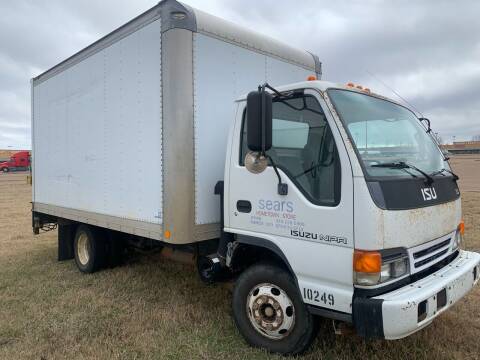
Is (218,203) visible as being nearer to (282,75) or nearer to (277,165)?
(277,165)

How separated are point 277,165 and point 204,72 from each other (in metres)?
1.37

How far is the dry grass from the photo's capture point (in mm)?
3574

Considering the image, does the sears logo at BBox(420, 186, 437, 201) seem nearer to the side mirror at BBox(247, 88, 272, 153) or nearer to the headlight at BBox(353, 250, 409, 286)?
the headlight at BBox(353, 250, 409, 286)

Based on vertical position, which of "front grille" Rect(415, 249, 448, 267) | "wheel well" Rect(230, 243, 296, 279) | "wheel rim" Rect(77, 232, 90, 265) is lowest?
"wheel rim" Rect(77, 232, 90, 265)

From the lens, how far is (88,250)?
6.20 m

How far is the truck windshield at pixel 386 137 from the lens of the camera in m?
3.02

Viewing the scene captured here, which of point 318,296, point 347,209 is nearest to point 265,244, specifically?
point 318,296

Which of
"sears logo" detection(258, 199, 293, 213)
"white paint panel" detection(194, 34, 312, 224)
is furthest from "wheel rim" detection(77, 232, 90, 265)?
"sears logo" detection(258, 199, 293, 213)

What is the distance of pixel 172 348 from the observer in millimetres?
3711

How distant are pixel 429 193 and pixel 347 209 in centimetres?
80

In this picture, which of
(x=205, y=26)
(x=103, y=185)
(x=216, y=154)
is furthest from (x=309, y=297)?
(x=103, y=185)

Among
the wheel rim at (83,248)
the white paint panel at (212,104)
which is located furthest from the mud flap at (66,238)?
the white paint panel at (212,104)

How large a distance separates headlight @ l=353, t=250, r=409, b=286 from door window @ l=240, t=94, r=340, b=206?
447mm

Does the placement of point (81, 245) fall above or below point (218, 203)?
below
